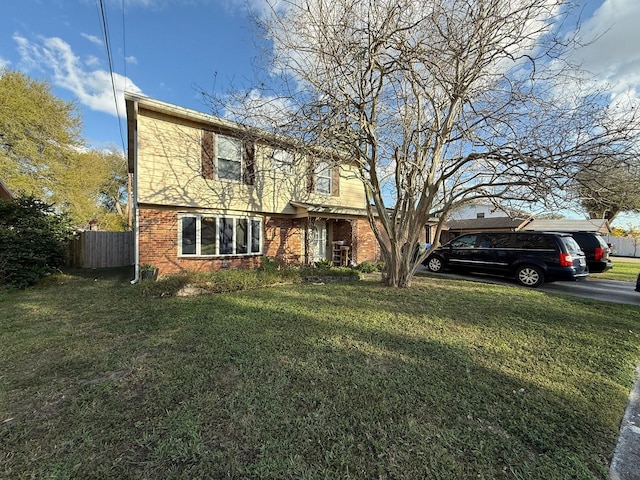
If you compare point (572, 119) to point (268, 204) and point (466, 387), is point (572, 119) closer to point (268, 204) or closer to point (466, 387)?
point (466, 387)

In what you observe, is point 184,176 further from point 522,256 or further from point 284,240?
point 522,256

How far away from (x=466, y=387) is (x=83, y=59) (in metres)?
13.8

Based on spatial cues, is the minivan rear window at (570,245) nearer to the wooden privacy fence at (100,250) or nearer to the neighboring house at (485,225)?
the neighboring house at (485,225)

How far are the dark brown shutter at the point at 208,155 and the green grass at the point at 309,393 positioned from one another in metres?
5.16

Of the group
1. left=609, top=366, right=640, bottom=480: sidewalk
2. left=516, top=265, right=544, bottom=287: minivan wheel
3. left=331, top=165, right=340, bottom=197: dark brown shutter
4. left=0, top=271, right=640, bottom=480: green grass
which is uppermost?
left=331, top=165, right=340, bottom=197: dark brown shutter

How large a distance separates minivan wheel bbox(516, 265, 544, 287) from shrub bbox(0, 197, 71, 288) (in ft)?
46.2

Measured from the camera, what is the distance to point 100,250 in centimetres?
1259

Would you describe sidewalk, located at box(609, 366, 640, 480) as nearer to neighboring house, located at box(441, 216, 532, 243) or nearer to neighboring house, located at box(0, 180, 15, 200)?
neighboring house, located at box(0, 180, 15, 200)

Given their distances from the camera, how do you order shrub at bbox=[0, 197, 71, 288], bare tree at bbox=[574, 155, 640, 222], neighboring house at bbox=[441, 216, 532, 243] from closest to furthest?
bare tree at bbox=[574, 155, 640, 222] → shrub at bbox=[0, 197, 71, 288] → neighboring house at bbox=[441, 216, 532, 243]

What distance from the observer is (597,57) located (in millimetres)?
5980

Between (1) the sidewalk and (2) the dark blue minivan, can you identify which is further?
(2) the dark blue minivan

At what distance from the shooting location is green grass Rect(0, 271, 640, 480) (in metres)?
1.96

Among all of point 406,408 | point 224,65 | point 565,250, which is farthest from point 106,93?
point 565,250

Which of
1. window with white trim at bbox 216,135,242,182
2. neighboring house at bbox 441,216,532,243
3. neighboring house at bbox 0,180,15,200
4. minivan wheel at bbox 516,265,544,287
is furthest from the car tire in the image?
neighboring house at bbox 441,216,532,243
